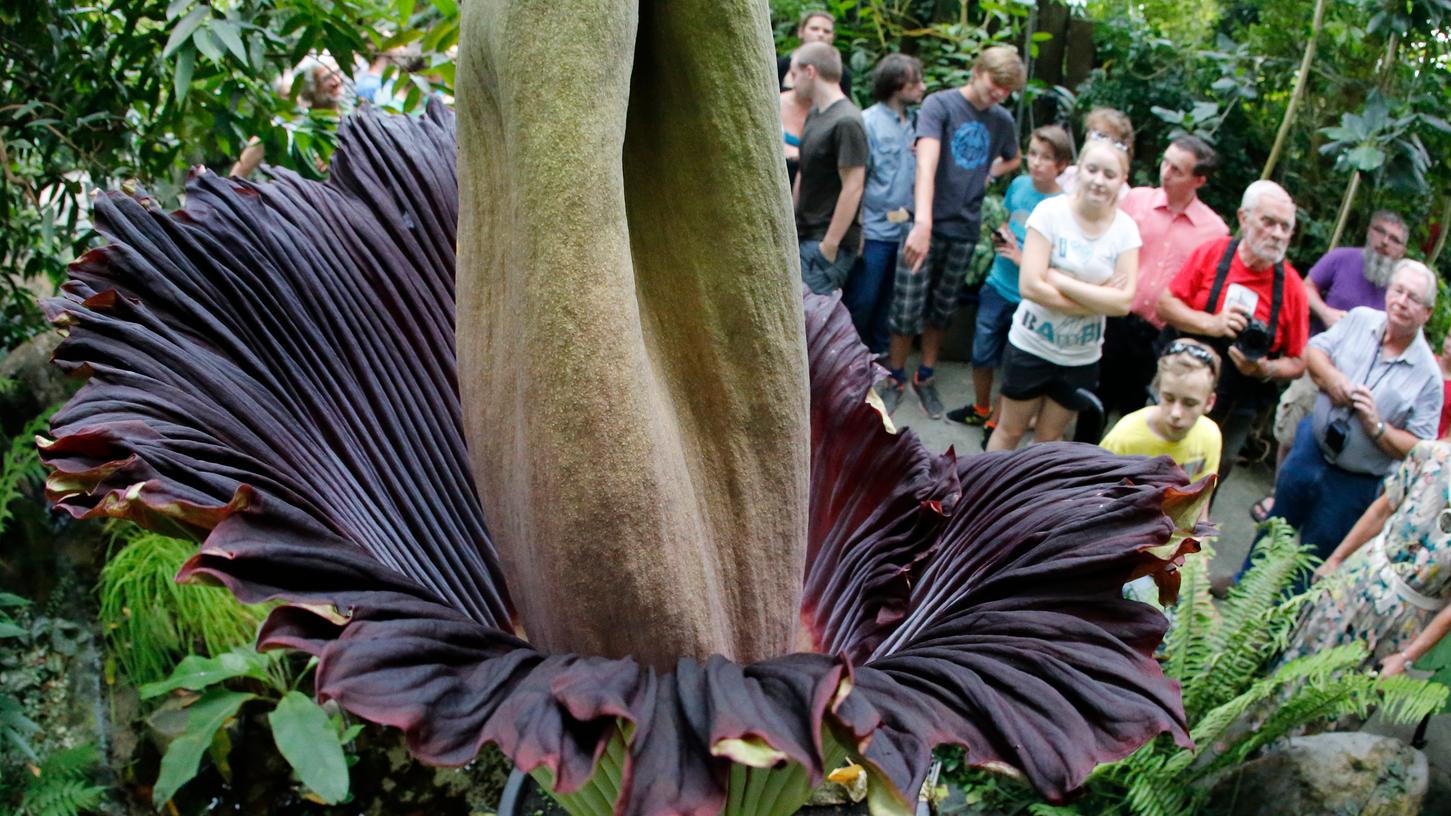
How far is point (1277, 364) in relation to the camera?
334cm

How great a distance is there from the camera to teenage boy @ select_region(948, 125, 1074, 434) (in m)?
3.94

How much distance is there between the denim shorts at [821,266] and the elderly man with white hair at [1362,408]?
5.36 feet

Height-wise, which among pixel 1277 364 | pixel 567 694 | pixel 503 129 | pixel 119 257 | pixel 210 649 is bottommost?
pixel 210 649

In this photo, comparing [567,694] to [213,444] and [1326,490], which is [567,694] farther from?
[1326,490]

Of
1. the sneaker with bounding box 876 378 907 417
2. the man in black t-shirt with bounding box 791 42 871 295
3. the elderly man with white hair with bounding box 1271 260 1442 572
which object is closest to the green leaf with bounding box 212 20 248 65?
the man in black t-shirt with bounding box 791 42 871 295

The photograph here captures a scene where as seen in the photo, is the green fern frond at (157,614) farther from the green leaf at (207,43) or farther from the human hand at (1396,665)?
the human hand at (1396,665)

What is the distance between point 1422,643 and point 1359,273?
184 centimetres

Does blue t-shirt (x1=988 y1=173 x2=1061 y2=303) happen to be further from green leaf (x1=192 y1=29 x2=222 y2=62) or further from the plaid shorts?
green leaf (x1=192 y1=29 x2=222 y2=62)

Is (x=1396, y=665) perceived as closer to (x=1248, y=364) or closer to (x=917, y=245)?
(x=1248, y=364)

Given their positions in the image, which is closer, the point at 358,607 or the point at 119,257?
the point at 358,607

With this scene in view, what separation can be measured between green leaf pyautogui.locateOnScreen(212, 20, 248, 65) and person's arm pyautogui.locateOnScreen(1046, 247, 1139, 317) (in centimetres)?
235

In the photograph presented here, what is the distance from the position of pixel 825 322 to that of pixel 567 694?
2.40 feet

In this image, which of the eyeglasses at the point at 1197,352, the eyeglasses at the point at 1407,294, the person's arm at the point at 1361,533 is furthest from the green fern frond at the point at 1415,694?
the eyeglasses at the point at 1407,294

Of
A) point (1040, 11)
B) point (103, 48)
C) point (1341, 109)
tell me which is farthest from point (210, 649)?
point (1040, 11)
